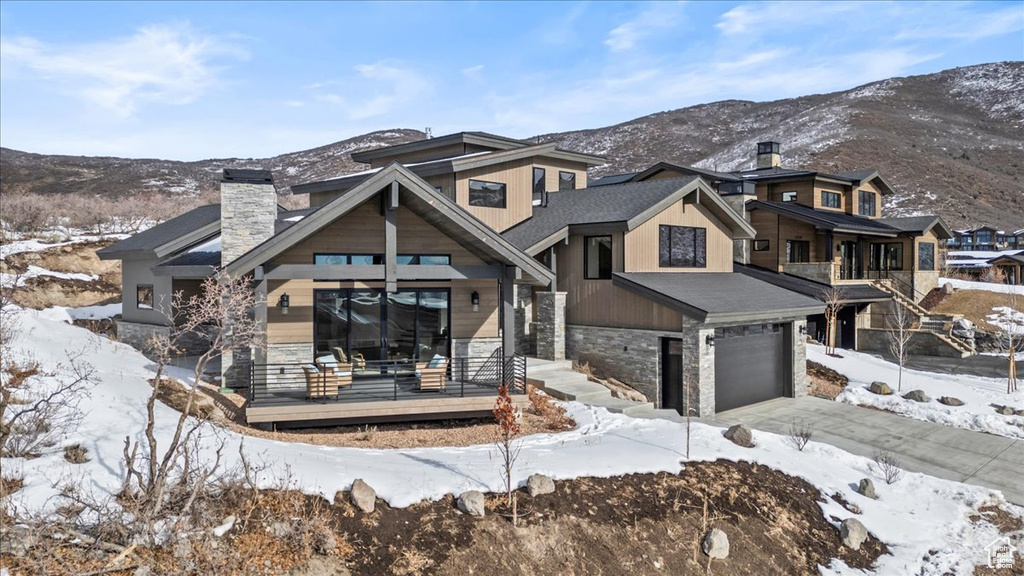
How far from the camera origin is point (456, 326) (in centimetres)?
1505

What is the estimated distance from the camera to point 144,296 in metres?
20.7

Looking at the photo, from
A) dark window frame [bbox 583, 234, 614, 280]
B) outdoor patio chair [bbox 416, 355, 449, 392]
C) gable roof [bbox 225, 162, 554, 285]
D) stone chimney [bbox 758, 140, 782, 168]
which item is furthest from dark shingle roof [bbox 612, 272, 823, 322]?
stone chimney [bbox 758, 140, 782, 168]

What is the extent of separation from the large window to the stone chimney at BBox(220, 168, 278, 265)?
11.6 meters

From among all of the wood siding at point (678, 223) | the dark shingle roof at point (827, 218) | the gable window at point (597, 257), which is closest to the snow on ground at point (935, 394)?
the wood siding at point (678, 223)

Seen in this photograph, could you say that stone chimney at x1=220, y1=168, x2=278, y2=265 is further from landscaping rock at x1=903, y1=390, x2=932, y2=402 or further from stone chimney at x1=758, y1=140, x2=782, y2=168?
stone chimney at x1=758, y1=140, x2=782, y2=168

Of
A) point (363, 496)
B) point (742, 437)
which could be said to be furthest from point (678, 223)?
point (363, 496)

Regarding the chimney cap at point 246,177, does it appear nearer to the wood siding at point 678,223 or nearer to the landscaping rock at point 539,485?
the landscaping rock at point 539,485

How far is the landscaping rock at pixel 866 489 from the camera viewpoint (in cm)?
1012

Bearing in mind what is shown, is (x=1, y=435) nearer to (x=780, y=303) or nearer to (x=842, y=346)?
(x=780, y=303)

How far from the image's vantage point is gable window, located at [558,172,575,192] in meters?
26.0

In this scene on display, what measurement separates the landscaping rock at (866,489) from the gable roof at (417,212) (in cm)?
699

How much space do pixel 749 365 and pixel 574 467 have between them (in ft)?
35.9

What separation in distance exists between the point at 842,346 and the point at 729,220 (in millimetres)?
13579

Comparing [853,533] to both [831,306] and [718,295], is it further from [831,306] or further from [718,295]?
[831,306]
